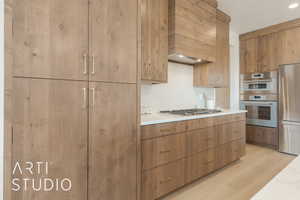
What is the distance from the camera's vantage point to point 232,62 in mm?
4125

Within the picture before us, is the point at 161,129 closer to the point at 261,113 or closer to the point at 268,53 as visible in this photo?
the point at 261,113

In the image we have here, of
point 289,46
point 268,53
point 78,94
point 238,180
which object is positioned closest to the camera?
point 78,94

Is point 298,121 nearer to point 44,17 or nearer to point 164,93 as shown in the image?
point 164,93

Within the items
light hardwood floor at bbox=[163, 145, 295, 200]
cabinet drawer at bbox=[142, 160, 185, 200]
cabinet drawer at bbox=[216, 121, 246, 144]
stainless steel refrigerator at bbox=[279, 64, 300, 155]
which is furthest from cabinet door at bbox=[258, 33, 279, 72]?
cabinet drawer at bbox=[142, 160, 185, 200]

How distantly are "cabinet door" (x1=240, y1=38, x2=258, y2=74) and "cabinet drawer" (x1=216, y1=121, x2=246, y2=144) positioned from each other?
172 centimetres

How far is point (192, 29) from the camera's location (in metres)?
2.38

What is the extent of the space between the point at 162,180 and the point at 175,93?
56.4 inches

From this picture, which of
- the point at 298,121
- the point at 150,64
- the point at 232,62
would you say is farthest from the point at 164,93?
the point at 298,121

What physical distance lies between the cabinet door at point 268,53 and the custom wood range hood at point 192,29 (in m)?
1.79

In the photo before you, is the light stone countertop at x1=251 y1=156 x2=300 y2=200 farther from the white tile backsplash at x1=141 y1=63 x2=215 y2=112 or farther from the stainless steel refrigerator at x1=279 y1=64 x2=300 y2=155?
the stainless steel refrigerator at x1=279 y1=64 x2=300 y2=155

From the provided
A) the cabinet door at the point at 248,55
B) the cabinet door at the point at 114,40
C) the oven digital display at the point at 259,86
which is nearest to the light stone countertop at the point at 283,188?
the cabinet door at the point at 114,40

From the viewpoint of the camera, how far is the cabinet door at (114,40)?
1.29m

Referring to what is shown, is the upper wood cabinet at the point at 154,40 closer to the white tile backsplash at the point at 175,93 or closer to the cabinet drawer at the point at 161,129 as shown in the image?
the white tile backsplash at the point at 175,93

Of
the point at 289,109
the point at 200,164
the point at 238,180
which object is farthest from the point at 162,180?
the point at 289,109
